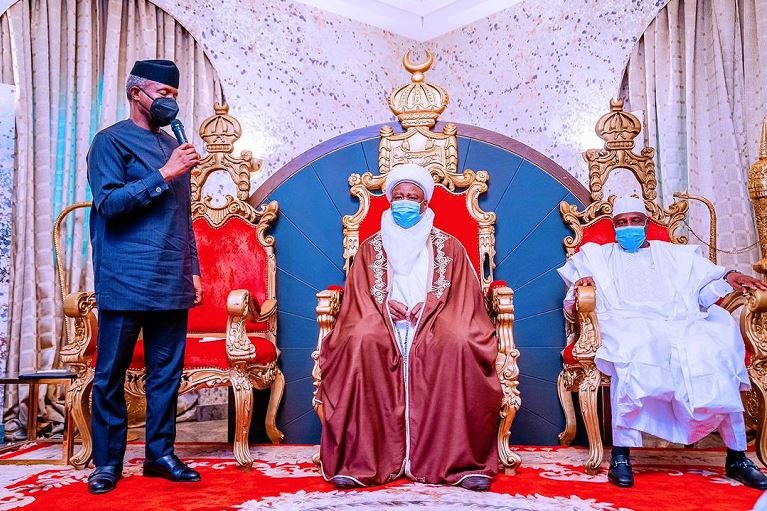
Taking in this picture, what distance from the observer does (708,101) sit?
4145mm

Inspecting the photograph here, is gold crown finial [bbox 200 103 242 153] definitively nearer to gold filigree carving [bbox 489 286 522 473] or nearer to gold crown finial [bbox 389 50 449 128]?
gold crown finial [bbox 389 50 449 128]

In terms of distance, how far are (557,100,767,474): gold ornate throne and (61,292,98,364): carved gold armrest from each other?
2.30 m

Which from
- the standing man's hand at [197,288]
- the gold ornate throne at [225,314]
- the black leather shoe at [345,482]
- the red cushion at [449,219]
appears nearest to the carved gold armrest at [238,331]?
the gold ornate throne at [225,314]

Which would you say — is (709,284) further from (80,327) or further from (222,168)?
(80,327)

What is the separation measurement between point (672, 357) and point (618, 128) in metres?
1.52

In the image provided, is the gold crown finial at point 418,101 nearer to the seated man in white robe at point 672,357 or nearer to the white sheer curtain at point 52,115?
the seated man in white robe at point 672,357

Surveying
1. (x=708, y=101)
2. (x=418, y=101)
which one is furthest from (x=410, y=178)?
(x=708, y=101)

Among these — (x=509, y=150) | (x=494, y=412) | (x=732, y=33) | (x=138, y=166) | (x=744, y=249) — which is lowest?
(x=494, y=412)

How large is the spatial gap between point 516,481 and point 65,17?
13.9 feet

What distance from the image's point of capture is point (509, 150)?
3617 mm

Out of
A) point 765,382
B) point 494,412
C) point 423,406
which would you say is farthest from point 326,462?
point 765,382

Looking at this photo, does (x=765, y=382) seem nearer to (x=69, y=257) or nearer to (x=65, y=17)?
(x=69, y=257)

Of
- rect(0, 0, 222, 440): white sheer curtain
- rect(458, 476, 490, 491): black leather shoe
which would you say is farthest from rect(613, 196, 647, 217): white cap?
rect(0, 0, 222, 440): white sheer curtain

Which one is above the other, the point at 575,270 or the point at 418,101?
the point at 418,101
